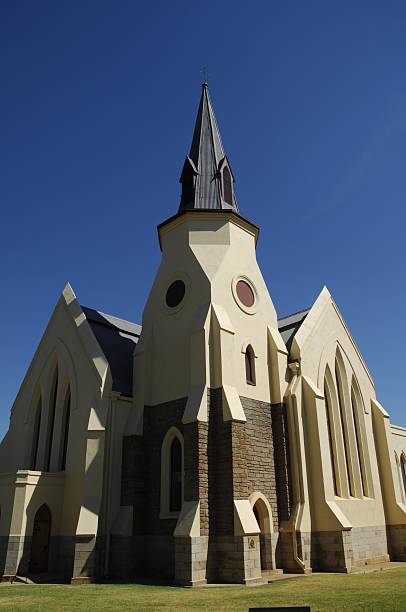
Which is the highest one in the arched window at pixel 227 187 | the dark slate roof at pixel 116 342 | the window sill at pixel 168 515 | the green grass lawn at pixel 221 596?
the arched window at pixel 227 187

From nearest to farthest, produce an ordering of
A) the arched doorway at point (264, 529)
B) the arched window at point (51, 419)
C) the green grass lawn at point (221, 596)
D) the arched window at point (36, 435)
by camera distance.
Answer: the green grass lawn at point (221, 596)
the arched doorway at point (264, 529)
the arched window at point (51, 419)
the arched window at point (36, 435)

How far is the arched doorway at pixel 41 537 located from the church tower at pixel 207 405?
3.96 meters

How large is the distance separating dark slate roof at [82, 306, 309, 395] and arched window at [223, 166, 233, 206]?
23.2 ft

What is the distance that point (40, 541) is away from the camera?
20391mm

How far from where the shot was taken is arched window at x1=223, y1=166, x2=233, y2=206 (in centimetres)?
2411

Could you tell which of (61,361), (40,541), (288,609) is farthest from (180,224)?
(288,609)

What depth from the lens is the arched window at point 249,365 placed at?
20.2m

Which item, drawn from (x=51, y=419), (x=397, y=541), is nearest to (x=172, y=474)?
(x=51, y=419)

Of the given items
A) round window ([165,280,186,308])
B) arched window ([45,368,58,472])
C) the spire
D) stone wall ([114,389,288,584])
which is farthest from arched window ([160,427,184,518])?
the spire

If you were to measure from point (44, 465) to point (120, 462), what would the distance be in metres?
4.81

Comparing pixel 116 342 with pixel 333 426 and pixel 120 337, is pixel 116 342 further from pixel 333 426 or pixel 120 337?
pixel 333 426

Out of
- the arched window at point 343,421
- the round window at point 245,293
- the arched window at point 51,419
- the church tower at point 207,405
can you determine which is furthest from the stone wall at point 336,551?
the arched window at point 51,419

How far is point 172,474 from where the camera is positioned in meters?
19.1

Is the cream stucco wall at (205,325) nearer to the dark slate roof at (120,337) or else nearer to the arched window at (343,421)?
the dark slate roof at (120,337)
